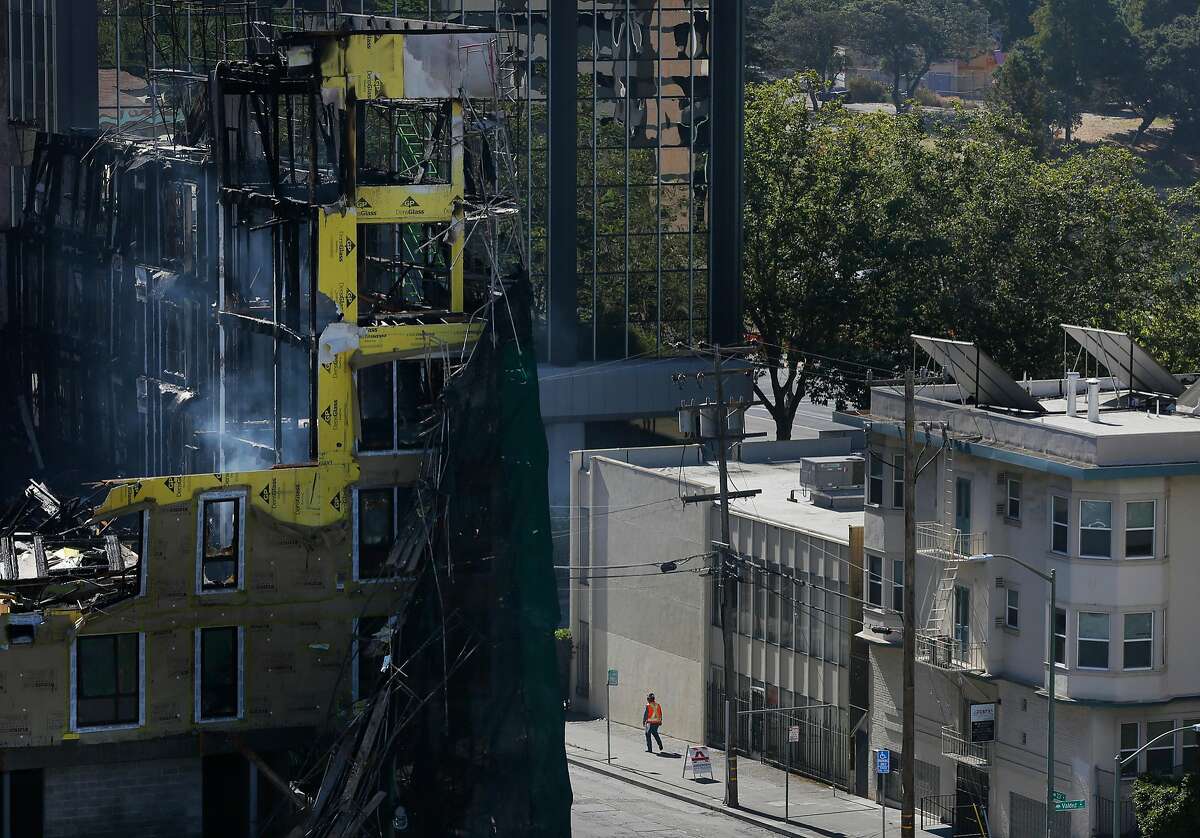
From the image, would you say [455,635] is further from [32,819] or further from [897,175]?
[897,175]

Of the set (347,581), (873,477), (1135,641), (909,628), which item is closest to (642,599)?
(873,477)

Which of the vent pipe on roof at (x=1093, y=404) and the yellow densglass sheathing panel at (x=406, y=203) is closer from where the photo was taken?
the yellow densglass sheathing panel at (x=406, y=203)

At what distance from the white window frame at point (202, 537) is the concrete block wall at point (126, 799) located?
116 inches

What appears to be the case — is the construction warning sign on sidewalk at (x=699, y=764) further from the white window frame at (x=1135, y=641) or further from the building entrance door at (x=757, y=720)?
the white window frame at (x=1135, y=641)

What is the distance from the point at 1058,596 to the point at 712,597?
46.4 feet

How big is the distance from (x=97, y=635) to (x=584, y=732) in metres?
30.5

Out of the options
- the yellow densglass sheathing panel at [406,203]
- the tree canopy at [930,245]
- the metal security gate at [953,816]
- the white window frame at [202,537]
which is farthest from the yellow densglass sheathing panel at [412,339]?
the tree canopy at [930,245]

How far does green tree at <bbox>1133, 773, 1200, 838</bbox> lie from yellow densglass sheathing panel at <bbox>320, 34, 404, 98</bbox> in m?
23.0

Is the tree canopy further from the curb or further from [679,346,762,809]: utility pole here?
the curb

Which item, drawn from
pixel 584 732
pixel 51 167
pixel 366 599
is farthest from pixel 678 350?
pixel 366 599

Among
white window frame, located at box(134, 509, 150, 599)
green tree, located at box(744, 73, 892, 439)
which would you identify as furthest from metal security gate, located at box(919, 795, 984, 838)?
green tree, located at box(744, 73, 892, 439)

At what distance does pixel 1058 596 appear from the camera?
55.3 m

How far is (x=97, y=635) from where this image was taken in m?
42.0

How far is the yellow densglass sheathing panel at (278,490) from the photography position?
4159 cm
